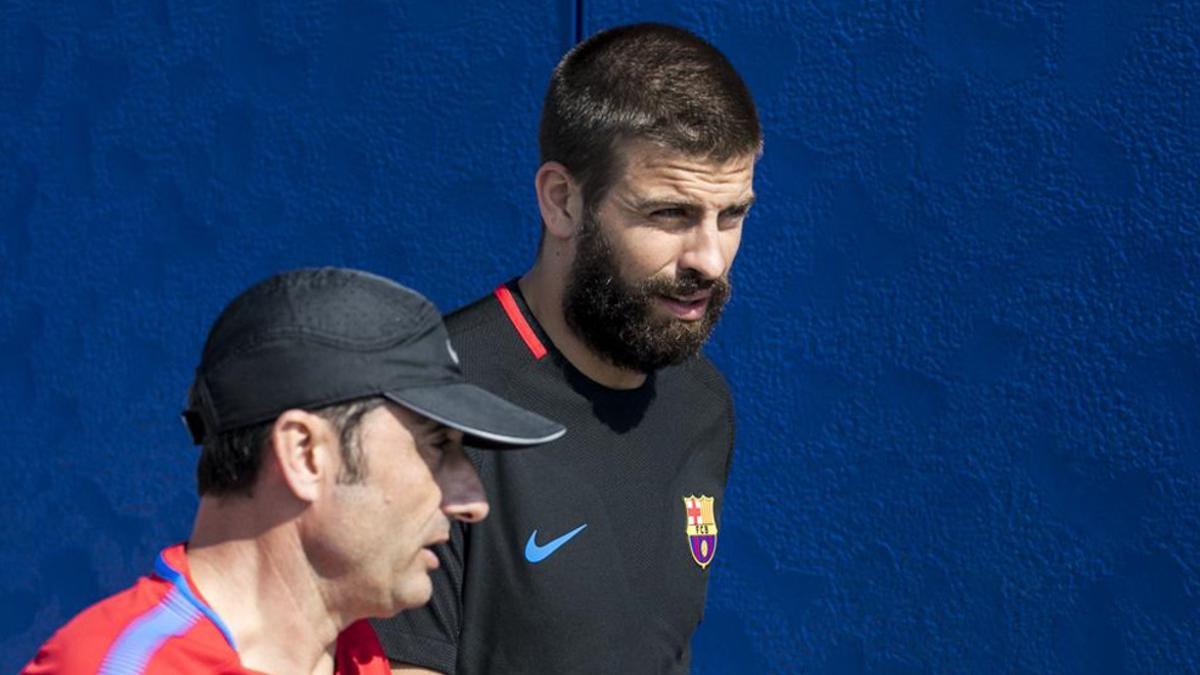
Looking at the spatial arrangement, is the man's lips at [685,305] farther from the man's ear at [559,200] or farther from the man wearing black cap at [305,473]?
the man wearing black cap at [305,473]

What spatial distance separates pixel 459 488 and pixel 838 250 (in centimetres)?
175

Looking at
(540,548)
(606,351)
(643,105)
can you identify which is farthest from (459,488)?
(643,105)

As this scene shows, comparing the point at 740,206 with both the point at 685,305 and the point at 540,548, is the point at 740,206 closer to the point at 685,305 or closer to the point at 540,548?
the point at 685,305

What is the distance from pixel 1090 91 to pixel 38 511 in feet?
8.90

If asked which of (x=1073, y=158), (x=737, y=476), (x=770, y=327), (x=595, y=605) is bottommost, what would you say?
(x=737, y=476)

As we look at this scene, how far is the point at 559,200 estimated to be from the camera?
2338 mm

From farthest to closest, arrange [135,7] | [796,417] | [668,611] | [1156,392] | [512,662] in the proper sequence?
[135,7] < [796,417] < [1156,392] < [668,611] < [512,662]

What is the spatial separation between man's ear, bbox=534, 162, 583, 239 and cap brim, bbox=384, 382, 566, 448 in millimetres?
607

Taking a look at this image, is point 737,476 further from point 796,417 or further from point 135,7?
point 135,7

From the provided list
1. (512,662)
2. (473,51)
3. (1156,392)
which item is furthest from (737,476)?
(512,662)

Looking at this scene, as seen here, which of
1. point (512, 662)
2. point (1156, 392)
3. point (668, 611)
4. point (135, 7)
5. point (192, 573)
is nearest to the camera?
point (192, 573)

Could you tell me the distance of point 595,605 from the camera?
2.24m

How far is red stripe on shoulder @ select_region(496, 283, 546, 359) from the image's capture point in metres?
2.33

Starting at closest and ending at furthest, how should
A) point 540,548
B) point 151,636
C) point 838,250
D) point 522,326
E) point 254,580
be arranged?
point 151,636 → point 254,580 → point 540,548 → point 522,326 → point 838,250
